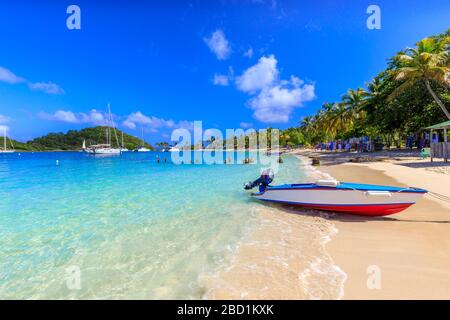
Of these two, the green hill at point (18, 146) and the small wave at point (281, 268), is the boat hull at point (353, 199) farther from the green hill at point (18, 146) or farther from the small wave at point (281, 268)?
the green hill at point (18, 146)

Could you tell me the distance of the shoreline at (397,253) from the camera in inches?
123

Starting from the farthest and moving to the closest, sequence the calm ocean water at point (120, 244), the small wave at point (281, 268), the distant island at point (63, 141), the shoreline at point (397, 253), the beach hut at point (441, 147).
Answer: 1. the distant island at point (63, 141)
2. the beach hut at point (441, 147)
3. the calm ocean water at point (120, 244)
4. the small wave at point (281, 268)
5. the shoreline at point (397, 253)

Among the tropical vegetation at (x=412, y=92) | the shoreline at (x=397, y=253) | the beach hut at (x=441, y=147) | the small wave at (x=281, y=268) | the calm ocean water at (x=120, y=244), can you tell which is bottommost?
the calm ocean water at (x=120, y=244)

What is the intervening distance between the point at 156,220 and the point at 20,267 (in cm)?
328

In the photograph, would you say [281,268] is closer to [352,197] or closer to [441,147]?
[352,197]

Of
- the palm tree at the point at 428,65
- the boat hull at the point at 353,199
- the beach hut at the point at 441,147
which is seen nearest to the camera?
the boat hull at the point at 353,199

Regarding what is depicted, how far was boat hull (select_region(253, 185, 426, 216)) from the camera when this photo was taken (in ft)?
19.3

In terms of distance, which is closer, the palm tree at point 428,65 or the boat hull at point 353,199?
the boat hull at point 353,199

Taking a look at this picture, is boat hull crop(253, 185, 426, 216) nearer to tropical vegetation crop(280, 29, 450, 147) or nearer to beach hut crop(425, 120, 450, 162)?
beach hut crop(425, 120, 450, 162)

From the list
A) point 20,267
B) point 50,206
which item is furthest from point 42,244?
point 50,206

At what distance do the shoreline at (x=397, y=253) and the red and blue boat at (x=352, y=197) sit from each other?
0.30 m

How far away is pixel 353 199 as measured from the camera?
6301mm

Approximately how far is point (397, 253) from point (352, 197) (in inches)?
87.8

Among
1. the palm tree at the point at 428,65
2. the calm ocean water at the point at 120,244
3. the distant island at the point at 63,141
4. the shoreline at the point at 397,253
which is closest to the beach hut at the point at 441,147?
the palm tree at the point at 428,65
